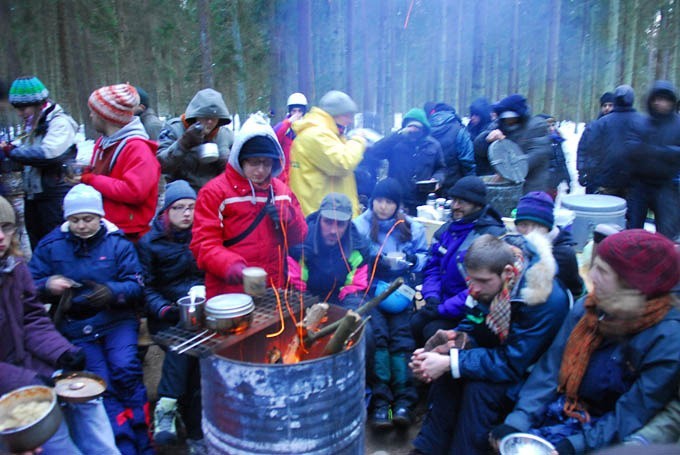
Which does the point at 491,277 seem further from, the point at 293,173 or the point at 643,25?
the point at 643,25

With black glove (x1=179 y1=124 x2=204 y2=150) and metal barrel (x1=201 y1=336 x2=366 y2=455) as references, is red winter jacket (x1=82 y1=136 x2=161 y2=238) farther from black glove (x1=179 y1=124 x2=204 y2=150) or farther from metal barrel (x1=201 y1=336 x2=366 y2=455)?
metal barrel (x1=201 y1=336 x2=366 y2=455)

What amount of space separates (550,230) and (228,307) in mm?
2422

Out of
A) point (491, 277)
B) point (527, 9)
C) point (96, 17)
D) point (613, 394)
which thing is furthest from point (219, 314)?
point (527, 9)

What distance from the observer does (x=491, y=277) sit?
9.14ft

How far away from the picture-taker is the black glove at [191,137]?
13.6 ft

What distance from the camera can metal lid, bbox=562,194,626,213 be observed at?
513 centimetres

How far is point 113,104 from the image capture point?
3848 millimetres

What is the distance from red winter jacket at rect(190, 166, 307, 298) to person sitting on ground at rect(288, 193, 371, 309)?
0.20 m

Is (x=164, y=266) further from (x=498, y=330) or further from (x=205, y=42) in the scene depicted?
(x=205, y=42)

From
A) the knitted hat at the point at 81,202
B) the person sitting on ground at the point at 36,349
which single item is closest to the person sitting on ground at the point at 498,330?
the person sitting on ground at the point at 36,349

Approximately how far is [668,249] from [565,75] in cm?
2522

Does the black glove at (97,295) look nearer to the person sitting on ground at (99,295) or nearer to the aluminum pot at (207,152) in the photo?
the person sitting on ground at (99,295)

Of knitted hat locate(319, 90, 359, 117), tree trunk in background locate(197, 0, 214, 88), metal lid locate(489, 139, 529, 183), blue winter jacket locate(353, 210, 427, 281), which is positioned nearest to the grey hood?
knitted hat locate(319, 90, 359, 117)

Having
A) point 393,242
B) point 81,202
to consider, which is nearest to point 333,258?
point 393,242
